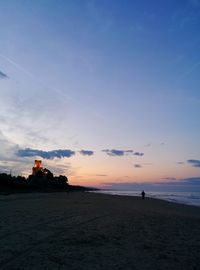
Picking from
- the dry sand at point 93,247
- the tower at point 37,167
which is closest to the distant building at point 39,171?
the tower at point 37,167

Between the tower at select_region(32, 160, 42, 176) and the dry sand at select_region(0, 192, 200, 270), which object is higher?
the tower at select_region(32, 160, 42, 176)

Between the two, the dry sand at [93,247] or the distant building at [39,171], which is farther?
the distant building at [39,171]

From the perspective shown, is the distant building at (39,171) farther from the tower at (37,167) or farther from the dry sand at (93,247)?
the dry sand at (93,247)

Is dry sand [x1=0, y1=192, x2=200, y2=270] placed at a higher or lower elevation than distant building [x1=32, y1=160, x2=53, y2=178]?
lower

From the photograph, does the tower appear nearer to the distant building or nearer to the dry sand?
the distant building

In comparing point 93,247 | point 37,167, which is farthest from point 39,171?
point 93,247

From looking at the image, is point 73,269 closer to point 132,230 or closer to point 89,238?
point 89,238

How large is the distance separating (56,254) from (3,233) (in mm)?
3379

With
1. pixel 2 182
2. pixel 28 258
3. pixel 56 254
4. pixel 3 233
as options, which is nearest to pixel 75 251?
pixel 56 254

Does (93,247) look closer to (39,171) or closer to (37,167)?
(39,171)

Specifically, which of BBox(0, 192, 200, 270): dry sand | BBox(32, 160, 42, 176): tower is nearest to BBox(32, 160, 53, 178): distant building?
BBox(32, 160, 42, 176): tower

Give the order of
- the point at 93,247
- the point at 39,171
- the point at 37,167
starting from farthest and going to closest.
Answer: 1. the point at 37,167
2. the point at 39,171
3. the point at 93,247

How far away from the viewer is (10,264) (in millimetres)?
6973

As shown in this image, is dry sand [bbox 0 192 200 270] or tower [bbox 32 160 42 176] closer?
dry sand [bbox 0 192 200 270]
